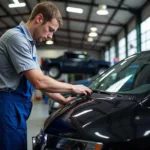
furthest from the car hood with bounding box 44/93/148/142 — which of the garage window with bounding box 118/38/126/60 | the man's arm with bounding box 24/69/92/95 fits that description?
the garage window with bounding box 118/38/126/60

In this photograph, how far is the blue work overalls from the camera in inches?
64.9

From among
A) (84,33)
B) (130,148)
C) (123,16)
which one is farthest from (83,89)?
(84,33)

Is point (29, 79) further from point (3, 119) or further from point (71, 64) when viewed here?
point (71, 64)

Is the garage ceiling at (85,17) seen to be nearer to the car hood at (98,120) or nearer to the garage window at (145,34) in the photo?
the garage window at (145,34)

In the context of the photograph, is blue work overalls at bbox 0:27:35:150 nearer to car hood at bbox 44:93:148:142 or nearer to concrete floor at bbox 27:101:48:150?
car hood at bbox 44:93:148:142

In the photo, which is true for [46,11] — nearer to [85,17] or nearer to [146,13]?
[146,13]

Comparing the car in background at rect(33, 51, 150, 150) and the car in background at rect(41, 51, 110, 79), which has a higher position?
the car in background at rect(41, 51, 110, 79)

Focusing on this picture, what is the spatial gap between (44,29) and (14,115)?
1.98 feet

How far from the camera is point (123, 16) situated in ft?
43.7

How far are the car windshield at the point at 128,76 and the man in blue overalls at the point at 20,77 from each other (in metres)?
0.44

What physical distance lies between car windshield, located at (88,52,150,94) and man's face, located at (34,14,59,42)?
2.22 feet

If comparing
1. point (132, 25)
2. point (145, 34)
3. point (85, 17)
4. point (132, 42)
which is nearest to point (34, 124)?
point (145, 34)

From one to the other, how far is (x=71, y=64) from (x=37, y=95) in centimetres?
747

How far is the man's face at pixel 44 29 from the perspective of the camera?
1.73 m
